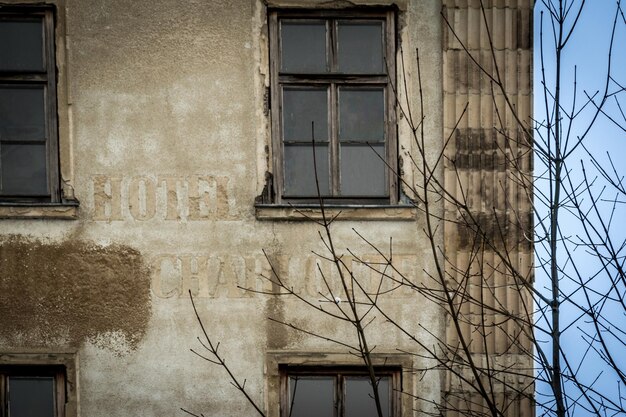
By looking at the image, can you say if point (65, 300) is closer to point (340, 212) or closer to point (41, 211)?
point (41, 211)

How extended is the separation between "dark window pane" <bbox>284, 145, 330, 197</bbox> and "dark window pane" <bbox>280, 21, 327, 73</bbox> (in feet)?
2.10

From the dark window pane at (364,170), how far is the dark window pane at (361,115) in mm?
99

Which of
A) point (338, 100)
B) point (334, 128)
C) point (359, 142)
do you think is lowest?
point (359, 142)

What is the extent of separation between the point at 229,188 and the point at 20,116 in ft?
5.80

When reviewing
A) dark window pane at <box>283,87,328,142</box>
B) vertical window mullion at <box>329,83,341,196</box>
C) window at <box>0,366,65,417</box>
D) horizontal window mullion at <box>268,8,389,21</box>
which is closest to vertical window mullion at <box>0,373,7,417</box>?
window at <box>0,366,65,417</box>

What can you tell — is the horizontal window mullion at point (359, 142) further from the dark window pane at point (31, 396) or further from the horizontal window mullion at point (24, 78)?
the dark window pane at point (31, 396)

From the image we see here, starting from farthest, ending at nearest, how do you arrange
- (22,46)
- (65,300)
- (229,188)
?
(22,46) → (229,188) → (65,300)

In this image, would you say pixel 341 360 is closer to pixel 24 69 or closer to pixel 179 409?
pixel 179 409

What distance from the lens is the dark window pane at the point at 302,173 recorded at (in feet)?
19.5

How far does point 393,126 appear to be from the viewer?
5973mm

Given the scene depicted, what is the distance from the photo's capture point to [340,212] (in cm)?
574

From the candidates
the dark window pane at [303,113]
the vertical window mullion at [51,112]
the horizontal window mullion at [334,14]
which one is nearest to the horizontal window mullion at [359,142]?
the dark window pane at [303,113]

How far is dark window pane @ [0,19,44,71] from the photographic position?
5.93 metres

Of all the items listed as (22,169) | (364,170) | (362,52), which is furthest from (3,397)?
(362,52)
